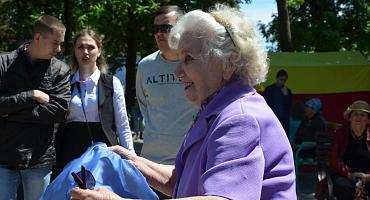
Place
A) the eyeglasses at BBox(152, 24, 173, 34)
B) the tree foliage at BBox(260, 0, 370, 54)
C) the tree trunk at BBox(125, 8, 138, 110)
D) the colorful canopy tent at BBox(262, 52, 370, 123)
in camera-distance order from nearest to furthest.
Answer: the eyeglasses at BBox(152, 24, 173, 34)
the colorful canopy tent at BBox(262, 52, 370, 123)
the tree foliage at BBox(260, 0, 370, 54)
the tree trunk at BBox(125, 8, 138, 110)

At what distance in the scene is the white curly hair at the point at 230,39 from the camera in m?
1.98

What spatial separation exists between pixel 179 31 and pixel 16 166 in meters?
2.30

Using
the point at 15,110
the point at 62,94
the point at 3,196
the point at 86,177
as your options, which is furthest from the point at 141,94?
the point at 86,177

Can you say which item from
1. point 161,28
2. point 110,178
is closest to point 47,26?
point 161,28

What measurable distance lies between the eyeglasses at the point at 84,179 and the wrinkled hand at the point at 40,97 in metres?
1.96

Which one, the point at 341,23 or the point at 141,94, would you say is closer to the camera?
the point at 141,94

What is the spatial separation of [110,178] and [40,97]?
1.79 metres

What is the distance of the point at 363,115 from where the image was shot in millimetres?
6352

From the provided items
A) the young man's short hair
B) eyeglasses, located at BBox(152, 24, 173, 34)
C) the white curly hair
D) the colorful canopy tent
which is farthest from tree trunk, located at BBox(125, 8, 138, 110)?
the white curly hair

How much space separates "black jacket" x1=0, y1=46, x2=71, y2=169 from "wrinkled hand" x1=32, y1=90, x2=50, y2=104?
0.02 m

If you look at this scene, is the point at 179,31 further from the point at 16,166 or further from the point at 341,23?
the point at 341,23

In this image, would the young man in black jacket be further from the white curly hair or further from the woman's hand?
the woman's hand

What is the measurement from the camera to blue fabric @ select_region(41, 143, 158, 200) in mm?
2346

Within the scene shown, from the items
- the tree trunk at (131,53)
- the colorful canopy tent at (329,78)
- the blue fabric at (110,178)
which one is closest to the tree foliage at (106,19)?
the tree trunk at (131,53)
